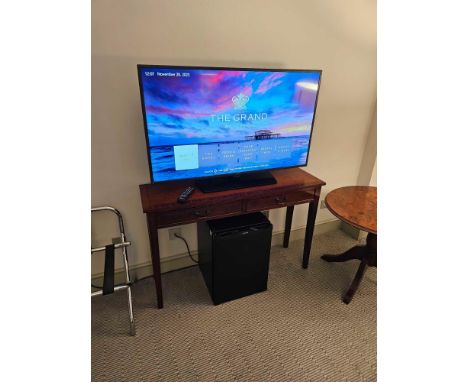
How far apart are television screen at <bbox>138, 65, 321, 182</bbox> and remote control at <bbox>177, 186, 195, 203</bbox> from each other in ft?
0.29

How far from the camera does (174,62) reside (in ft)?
4.96

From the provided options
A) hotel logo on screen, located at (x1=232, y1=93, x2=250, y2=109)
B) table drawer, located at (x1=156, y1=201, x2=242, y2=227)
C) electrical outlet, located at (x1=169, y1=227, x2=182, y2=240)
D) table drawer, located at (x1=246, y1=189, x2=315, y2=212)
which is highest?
hotel logo on screen, located at (x1=232, y1=93, x2=250, y2=109)

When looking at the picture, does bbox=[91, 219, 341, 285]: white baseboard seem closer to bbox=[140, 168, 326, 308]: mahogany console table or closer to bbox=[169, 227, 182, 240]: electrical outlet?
bbox=[169, 227, 182, 240]: electrical outlet

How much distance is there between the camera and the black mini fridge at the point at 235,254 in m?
1.59

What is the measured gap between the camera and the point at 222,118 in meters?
1.50

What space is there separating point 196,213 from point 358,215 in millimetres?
1044

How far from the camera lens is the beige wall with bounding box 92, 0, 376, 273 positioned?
1.39m
